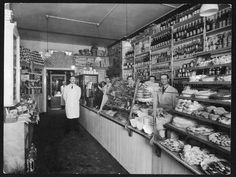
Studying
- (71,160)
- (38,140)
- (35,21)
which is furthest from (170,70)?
(35,21)

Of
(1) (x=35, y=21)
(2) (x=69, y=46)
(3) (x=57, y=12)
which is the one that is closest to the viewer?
(3) (x=57, y=12)

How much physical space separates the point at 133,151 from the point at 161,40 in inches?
151

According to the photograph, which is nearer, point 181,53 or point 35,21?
point 181,53

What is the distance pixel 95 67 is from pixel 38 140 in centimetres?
544

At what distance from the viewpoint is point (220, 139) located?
5.67ft

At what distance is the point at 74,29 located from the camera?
22.9 ft

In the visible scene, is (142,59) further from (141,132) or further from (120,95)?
(141,132)

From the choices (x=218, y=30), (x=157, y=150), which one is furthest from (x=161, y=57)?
(x=157, y=150)

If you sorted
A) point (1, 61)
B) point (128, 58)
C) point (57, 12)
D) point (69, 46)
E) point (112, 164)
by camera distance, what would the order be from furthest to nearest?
point (69, 46) → point (128, 58) → point (57, 12) → point (112, 164) → point (1, 61)

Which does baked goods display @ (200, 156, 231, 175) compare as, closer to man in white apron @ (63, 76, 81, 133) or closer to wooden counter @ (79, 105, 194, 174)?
wooden counter @ (79, 105, 194, 174)

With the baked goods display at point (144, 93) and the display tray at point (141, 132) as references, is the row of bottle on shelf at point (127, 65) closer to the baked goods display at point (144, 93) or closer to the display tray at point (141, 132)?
the baked goods display at point (144, 93)

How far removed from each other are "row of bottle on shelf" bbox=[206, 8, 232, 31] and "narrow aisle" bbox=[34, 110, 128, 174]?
3.32 metres

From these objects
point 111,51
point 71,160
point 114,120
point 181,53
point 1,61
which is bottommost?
point 71,160

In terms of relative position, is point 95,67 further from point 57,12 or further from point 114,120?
point 114,120
